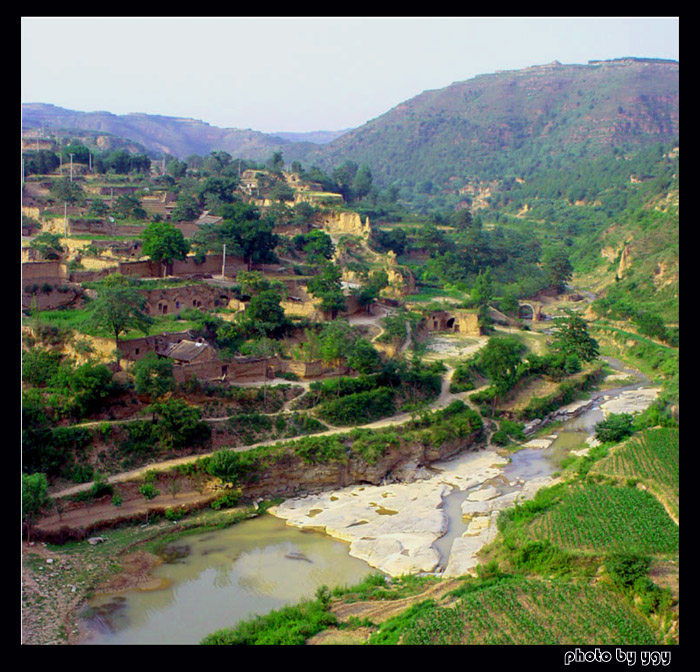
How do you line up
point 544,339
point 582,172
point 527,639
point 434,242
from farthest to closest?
point 582,172, point 434,242, point 544,339, point 527,639

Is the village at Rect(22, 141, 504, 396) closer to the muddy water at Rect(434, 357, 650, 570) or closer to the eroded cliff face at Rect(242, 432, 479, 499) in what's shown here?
the eroded cliff face at Rect(242, 432, 479, 499)

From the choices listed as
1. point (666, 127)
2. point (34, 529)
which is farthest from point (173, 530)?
point (666, 127)

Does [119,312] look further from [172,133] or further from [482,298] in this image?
[172,133]

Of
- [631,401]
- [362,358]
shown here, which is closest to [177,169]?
[362,358]

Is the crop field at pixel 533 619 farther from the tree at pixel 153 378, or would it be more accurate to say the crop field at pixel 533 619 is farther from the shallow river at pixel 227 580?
the tree at pixel 153 378

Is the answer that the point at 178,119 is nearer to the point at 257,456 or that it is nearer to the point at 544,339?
the point at 544,339

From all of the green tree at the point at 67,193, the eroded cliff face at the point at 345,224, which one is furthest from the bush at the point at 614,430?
the green tree at the point at 67,193

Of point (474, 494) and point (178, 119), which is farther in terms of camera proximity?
point (178, 119)
